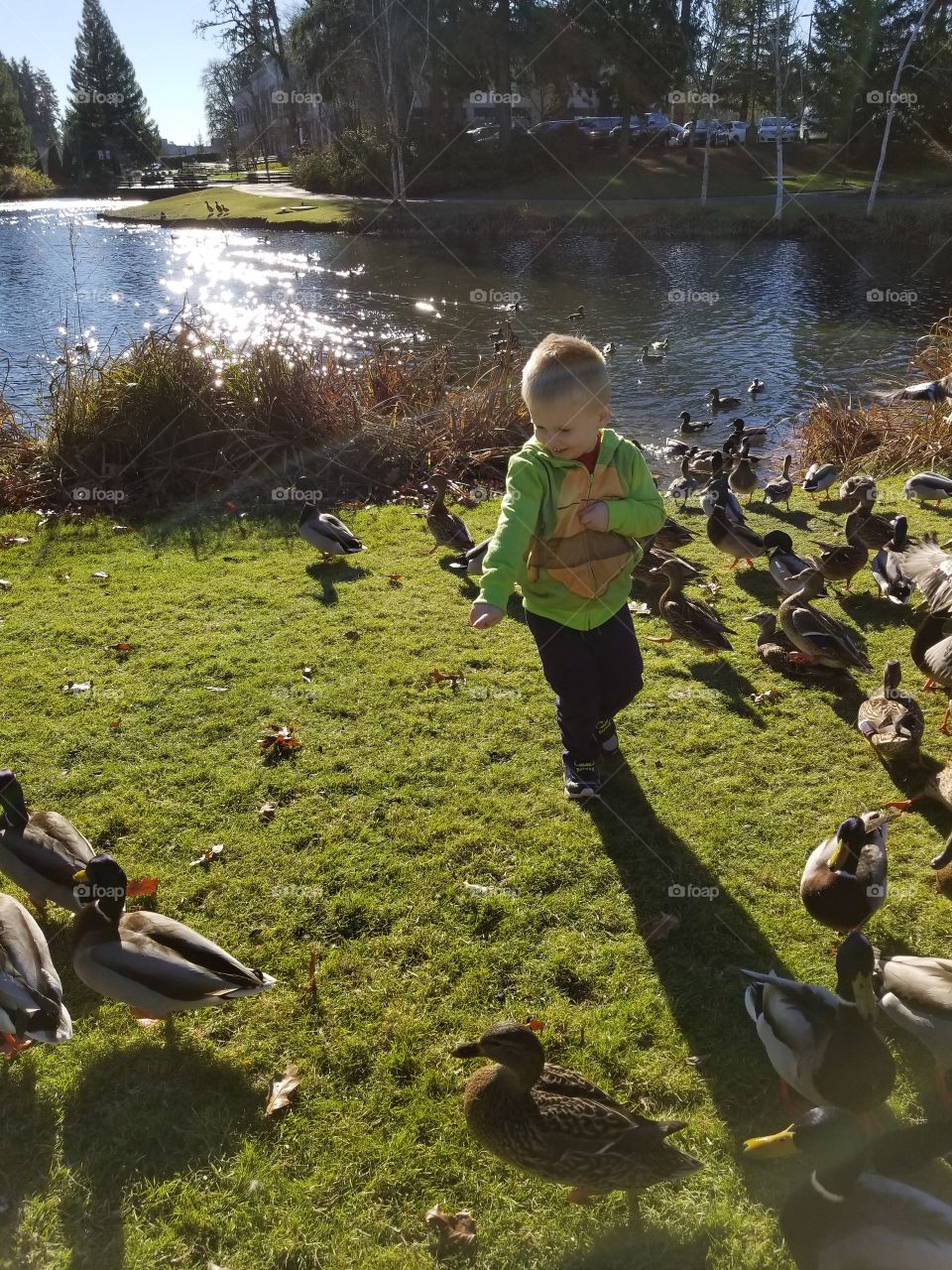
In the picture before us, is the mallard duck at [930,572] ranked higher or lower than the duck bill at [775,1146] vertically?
higher

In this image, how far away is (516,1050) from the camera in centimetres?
274

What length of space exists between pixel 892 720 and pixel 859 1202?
9.51ft

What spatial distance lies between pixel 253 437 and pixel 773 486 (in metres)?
6.29

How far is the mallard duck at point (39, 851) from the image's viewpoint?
3.81 meters

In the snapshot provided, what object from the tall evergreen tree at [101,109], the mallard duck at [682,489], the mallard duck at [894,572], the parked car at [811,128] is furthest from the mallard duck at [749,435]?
the tall evergreen tree at [101,109]

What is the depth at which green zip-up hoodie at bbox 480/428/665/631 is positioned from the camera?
3732mm

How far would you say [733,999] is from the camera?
3.39m

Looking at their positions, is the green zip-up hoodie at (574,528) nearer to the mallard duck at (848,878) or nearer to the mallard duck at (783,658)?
the mallard duck at (848,878)

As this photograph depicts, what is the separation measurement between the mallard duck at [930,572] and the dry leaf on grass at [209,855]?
476cm

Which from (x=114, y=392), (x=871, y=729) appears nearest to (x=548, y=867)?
(x=871, y=729)

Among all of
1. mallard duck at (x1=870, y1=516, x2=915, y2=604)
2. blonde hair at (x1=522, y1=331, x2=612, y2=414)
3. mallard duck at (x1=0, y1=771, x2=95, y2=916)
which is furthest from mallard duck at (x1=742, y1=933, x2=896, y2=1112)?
mallard duck at (x1=870, y1=516, x2=915, y2=604)

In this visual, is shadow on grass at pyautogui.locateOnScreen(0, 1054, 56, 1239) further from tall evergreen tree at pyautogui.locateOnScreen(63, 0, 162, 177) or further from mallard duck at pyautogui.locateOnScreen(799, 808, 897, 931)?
tall evergreen tree at pyautogui.locateOnScreen(63, 0, 162, 177)

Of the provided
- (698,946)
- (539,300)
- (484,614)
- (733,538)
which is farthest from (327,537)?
(539,300)

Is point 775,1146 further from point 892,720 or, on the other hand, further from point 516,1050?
point 892,720
